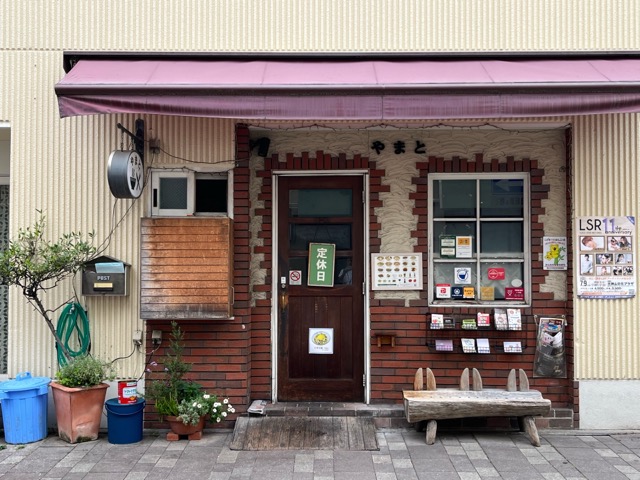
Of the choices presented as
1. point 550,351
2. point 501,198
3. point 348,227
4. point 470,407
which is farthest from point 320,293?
point 550,351

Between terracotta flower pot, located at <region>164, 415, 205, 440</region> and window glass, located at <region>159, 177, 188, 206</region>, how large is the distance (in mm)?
2214

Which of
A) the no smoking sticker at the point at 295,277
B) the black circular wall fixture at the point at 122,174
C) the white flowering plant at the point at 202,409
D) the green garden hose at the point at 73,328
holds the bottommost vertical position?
the white flowering plant at the point at 202,409

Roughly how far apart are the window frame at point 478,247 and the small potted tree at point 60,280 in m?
3.60

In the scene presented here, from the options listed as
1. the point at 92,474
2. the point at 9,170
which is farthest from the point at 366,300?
the point at 9,170

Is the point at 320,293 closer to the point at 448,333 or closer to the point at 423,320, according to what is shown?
the point at 423,320

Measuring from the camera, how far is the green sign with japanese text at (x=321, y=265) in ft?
23.2

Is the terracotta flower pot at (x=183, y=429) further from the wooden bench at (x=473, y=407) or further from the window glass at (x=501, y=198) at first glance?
the window glass at (x=501, y=198)

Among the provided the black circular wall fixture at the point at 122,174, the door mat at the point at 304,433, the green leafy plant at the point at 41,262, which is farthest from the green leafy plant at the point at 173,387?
the black circular wall fixture at the point at 122,174

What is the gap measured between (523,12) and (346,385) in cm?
449

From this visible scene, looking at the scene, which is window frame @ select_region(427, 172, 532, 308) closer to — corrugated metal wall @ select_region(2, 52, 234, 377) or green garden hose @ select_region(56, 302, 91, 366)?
corrugated metal wall @ select_region(2, 52, 234, 377)

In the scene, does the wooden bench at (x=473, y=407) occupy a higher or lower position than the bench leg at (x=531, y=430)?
higher

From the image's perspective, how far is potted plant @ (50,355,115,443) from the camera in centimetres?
617

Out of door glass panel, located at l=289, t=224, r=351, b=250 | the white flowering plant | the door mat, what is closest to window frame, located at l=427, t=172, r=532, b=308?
door glass panel, located at l=289, t=224, r=351, b=250

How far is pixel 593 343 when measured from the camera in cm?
664
